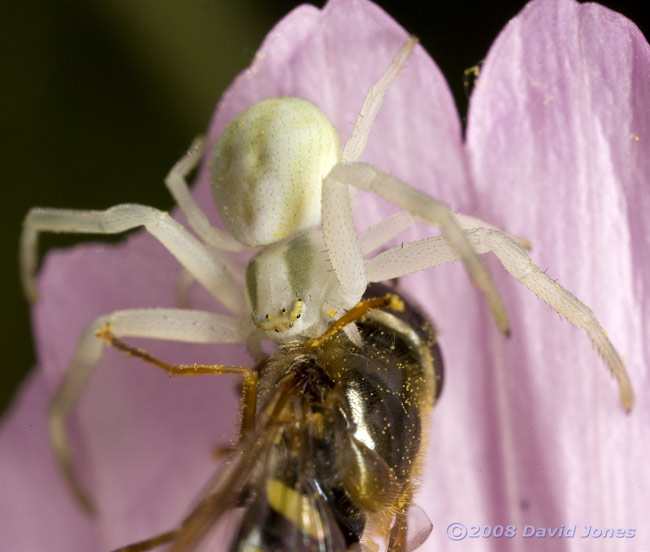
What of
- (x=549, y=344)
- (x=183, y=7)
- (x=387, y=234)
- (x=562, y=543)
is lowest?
(x=562, y=543)

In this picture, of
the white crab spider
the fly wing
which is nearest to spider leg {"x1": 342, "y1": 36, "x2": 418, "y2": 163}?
the white crab spider

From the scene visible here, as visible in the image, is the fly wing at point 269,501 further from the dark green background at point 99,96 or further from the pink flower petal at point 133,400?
the dark green background at point 99,96

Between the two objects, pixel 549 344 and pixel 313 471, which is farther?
pixel 549 344

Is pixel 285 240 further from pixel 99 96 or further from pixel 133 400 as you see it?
pixel 99 96

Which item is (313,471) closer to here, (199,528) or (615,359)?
(199,528)

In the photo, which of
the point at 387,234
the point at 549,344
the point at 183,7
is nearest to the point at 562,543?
the point at 549,344

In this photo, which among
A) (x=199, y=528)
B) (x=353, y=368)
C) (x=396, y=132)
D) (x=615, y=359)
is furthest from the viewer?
(x=396, y=132)
